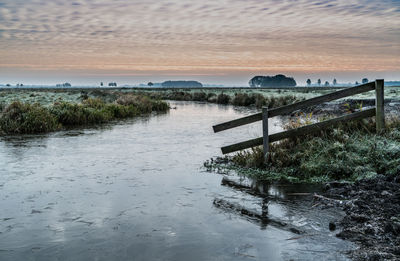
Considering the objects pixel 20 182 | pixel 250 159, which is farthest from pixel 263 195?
pixel 20 182

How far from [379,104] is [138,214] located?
6771 millimetres

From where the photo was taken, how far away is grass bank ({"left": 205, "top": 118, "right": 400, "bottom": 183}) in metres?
8.68

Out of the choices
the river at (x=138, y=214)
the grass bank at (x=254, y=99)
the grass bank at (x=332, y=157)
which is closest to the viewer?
the river at (x=138, y=214)

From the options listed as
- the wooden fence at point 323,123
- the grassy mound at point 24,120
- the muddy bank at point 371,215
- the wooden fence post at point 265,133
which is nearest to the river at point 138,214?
the muddy bank at point 371,215

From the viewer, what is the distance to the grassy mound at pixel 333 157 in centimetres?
868

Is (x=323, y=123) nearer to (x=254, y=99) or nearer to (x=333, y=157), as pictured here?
(x=333, y=157)

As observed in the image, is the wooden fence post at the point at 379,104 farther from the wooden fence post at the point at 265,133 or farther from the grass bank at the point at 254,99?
the grass bank at the point at 254,99

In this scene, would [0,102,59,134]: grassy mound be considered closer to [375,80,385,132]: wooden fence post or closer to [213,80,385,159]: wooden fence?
[213,80,385,159]: wooden fence

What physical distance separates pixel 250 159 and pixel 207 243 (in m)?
5.01

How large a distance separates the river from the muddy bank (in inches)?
11.5

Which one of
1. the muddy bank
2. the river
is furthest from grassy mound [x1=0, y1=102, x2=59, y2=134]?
the muddy bank

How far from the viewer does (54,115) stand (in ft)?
72.4

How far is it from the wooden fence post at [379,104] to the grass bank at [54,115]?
1614 cm

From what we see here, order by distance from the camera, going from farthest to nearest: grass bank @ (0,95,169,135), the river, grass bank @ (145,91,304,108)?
grass bank @ (145,91,304,108)
grass bank @ (0,95,169,135)
the river
